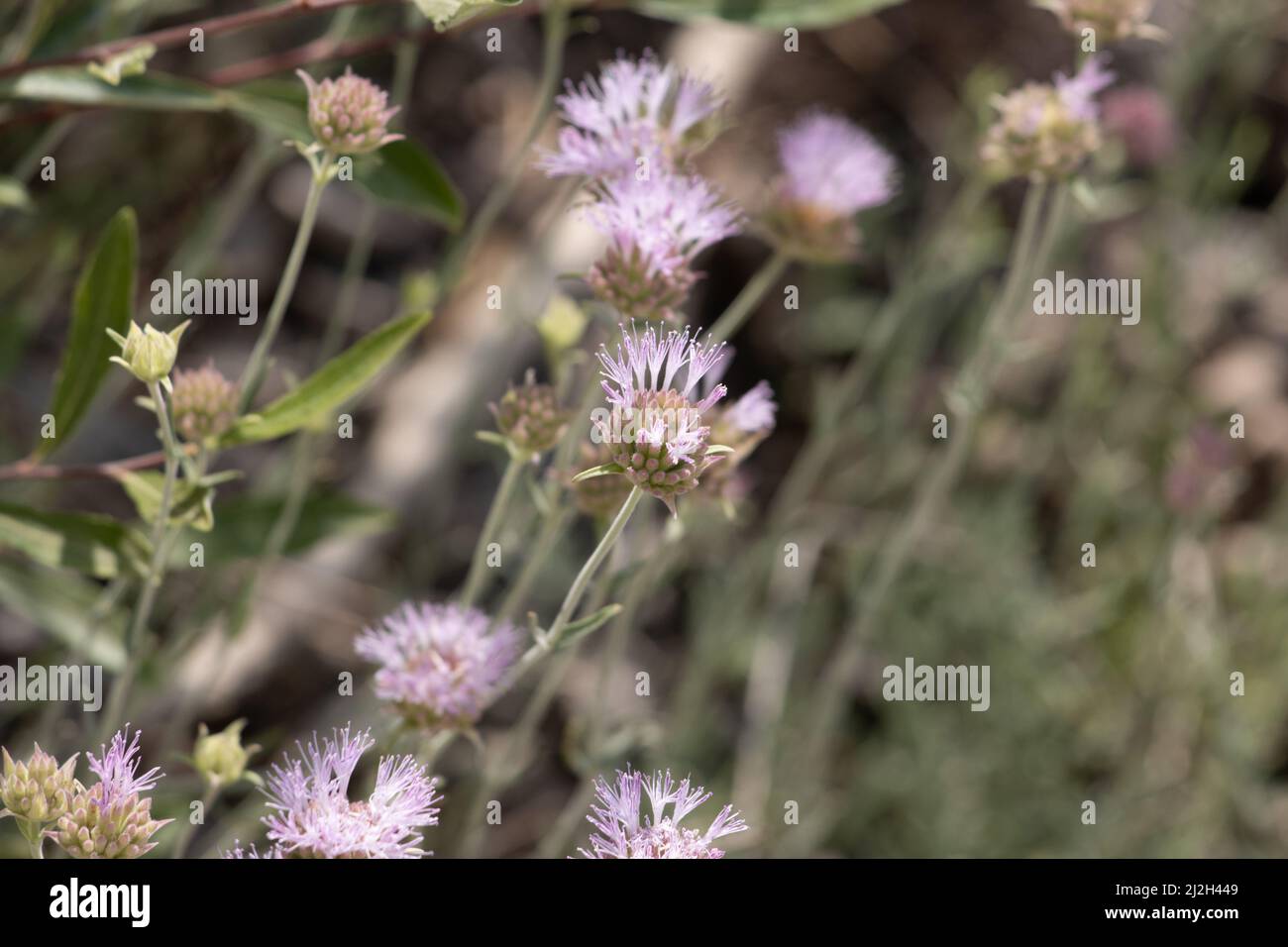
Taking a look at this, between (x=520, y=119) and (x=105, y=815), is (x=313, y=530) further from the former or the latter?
(x=520, y=119)

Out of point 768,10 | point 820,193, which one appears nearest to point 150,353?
point 820,193

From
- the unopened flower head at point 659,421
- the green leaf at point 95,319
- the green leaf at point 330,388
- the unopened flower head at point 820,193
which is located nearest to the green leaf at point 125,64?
the green leaf at point 95,319

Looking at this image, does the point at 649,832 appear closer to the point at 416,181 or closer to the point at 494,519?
the point at 494,519

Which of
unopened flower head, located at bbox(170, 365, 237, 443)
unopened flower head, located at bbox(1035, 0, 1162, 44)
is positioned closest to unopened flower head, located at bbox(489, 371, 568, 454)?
unopened flower head, located at bbox(170, 365, 237, 443)

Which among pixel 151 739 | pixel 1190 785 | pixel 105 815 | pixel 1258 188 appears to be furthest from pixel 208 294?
pixel 1258 188

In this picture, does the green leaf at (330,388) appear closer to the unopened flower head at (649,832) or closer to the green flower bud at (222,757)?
the green flower bud at (222,757)

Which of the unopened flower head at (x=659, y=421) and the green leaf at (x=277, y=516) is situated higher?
the green leaf at (x=277, y=516)
